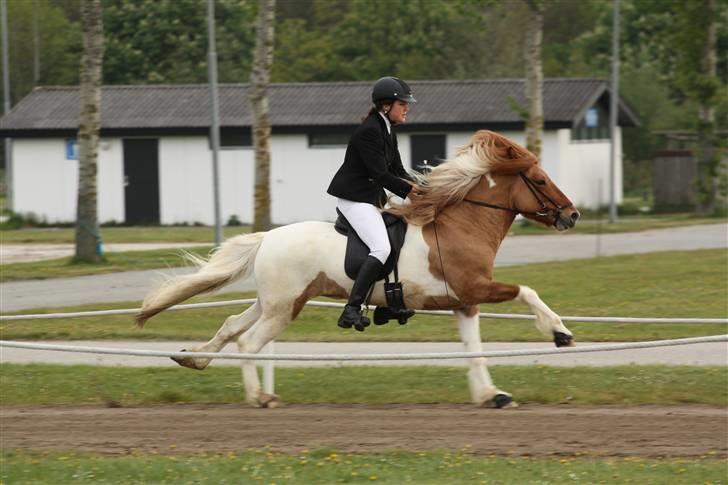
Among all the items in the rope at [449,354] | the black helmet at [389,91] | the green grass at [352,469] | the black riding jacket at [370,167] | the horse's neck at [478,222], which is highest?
the black helmet at [389,91]

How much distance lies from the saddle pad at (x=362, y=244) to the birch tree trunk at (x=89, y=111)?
13.5 metres

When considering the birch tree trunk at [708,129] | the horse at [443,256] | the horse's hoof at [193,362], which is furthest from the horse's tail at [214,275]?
the birch tree trunk at [708,129]

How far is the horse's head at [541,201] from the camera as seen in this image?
35.7 ft

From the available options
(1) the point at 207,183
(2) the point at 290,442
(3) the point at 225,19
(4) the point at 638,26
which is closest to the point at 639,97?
(4) the point at 638,26

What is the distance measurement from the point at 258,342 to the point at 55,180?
1319 inches

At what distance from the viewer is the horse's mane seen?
10.7m

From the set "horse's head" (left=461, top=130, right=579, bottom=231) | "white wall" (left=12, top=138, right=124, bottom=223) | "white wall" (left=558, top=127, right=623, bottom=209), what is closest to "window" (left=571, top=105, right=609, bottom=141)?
"white wall" (left=558, top=127, right=623, bottom=209)

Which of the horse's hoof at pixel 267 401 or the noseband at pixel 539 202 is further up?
the noseband at pixel 539 202

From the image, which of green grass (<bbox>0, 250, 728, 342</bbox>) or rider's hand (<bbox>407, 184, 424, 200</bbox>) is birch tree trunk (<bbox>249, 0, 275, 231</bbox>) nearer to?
green grass (<bbox>0, 250, 728, 342</bbox>)

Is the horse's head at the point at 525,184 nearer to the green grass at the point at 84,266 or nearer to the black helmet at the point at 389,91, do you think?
the black helmet at the point at 389,91

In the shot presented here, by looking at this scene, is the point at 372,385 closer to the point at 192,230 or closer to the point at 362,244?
the point at 362,244

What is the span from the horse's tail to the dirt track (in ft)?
3.04

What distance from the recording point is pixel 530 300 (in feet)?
34.1

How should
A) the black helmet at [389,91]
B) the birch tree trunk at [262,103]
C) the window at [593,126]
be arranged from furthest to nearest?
the window at [593,126]
the birch tree trunk at [262,103]
the black helmet at [389,91]
